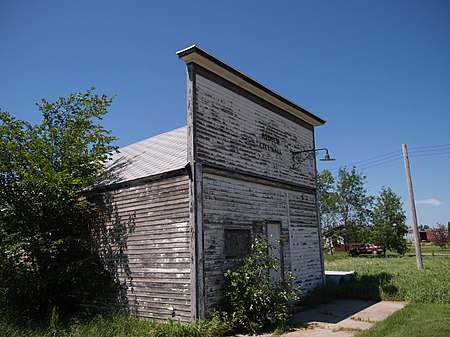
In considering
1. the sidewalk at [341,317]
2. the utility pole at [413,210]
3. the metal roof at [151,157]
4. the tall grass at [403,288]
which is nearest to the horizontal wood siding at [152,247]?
the metal roof at [151,157]

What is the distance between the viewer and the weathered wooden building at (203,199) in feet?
26.5

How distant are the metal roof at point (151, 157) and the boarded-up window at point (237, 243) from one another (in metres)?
2.20


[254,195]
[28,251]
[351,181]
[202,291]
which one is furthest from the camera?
[351,181]

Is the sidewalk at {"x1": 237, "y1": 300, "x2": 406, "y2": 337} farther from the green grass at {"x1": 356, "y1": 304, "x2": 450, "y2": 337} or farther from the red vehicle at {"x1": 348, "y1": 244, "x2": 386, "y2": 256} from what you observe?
the red vehicle at {"x1": 348, "y1": 244, "x2": 386, "y2": 256}

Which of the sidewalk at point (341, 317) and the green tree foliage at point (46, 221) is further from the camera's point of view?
the green tree foliage at point (46, 221)

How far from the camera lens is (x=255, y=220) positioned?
9891 millimetres

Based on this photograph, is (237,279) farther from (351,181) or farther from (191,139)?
(351,181)

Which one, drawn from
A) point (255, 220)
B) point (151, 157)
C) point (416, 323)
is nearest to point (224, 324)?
point (255, 220)

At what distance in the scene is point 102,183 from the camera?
10.5m

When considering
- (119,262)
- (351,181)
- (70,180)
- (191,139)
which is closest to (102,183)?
(70,180)

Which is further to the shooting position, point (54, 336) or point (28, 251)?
point (28, 251)

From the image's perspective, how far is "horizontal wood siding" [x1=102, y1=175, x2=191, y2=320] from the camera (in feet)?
26.4

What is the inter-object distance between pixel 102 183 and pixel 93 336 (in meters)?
4.71

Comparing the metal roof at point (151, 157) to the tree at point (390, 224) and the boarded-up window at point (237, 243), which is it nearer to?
the boarded-up window at point (237, 243)
